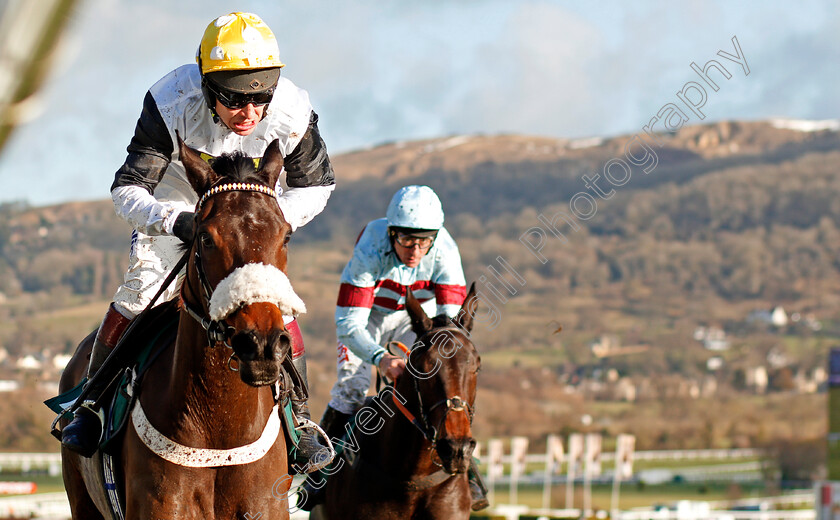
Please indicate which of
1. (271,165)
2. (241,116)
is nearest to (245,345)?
(271,165)

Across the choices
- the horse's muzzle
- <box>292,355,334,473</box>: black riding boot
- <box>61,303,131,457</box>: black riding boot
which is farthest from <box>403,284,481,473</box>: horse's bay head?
the horse's muzzle

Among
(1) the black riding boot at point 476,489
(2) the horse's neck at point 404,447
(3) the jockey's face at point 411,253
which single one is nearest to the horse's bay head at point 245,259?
(2) the horse's neck at point 404,447

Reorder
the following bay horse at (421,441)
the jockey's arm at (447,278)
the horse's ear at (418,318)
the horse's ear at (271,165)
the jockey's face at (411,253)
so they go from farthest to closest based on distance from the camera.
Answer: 1. the jockey's arm at (447,278)
2. the jockey's face at (411,253)
3. the horse's ear at (418,318)
4. the following bay horse at (421,441)
5. the horse's ear at (271,165)

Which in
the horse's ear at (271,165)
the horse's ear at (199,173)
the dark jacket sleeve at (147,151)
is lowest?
the horse's ear at (199,173)

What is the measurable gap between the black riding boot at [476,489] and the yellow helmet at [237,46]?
402 centimetres

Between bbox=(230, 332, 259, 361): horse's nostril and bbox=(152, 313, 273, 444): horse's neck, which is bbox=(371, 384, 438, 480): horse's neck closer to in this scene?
bbox=(152, 313, 273, 444): horse's neck

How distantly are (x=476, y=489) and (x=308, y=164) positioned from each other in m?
3.60

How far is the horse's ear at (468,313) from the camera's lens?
725cm

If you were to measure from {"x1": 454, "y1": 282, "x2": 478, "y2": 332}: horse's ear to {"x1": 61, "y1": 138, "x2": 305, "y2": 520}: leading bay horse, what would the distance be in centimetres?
275

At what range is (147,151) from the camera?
4.99m

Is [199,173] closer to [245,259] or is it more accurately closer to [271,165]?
[271,165]

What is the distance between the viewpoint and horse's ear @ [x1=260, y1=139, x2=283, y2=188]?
438 cm

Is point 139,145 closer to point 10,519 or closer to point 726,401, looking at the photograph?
point 10,519

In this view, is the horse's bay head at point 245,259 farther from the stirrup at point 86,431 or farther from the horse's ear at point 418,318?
the horse's ear at point 418,318
